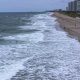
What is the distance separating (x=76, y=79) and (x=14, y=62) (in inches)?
177

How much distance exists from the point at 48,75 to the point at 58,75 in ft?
1.37

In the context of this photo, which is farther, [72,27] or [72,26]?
[72,26]

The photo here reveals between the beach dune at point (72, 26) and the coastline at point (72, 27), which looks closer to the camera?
the coastline at point (72, 27)

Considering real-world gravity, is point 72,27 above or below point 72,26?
above

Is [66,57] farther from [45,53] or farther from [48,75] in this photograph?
[48,75]

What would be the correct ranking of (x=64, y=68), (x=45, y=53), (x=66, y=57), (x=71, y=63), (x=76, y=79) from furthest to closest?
(x=45, y=53)
(x=66, y=57)
(x=71, y=63)
(x=64, y=68)
(x=76, y=79)

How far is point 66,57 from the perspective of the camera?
15.7 metres

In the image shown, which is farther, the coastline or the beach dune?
the beach dune

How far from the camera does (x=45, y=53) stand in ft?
57.0

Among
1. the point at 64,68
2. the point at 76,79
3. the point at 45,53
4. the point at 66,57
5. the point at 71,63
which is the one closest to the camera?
the point at 76,79

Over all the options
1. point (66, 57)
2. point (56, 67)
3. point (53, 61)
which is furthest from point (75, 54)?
point (56, 67)

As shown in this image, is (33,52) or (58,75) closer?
(58,75)

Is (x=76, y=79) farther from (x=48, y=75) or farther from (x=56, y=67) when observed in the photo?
(x=56, y=67)

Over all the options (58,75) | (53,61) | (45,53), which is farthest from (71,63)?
(45,53)
